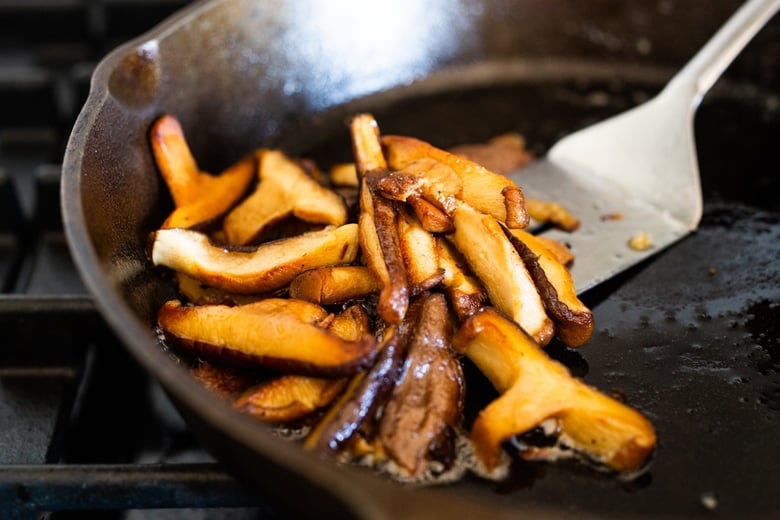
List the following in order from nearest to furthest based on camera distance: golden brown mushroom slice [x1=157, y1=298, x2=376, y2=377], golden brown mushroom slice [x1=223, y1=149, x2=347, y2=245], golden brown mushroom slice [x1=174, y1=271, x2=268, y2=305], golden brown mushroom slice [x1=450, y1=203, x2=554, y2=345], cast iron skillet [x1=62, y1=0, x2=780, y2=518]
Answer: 1. cast iron skillet [x1=62, y1=0, x2=780, y2=518]
2. golden brown mushroom slice [x1=157, y1=298, x2=376, y2=377]
3. golden brown mushroom slice [x1=450, y1=203, x2=554, y2=345]
4. golden brown mushroom slice [x1=174, y1=271, x2=268, y2=305]
5. golden brown mushroom slice [x1=223, y1=149, x2=347, y2=245]

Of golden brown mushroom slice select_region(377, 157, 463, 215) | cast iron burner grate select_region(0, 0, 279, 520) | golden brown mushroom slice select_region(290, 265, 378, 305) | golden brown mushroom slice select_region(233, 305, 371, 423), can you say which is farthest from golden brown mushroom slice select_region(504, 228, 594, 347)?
cast iron burner grate select_region(0, 0, 279, 520)

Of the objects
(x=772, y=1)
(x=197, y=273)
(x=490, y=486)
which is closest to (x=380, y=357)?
(x=490, y=486)

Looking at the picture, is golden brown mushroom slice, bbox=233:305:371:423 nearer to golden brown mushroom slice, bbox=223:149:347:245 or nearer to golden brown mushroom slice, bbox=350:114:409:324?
golden brown mushroom slice, bbox=350:114:409:324

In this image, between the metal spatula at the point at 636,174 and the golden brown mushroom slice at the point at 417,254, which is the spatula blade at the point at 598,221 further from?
the golden brown mushroom slice at the point at 417,254

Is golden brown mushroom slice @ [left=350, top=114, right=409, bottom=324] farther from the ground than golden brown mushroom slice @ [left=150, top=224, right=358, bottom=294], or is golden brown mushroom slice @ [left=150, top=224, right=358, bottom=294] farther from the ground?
golden brown mushroom slice @ [left=350, top=114, right=409, bottom=324]

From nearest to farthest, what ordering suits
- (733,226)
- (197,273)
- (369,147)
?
1. (197,273)
2. (369,147)
3. (733,226)

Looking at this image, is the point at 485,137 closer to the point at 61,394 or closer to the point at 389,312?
the point at 389,312

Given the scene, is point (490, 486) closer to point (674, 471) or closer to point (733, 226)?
point (674, 471)
